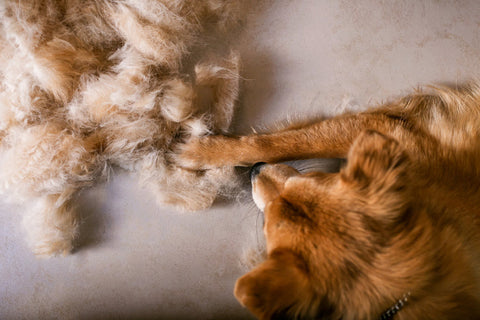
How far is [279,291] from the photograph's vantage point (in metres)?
1.07

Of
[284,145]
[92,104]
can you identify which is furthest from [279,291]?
[92,104]

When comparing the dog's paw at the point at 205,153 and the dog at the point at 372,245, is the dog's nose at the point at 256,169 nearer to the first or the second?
the dog's paw at the point at 205,153

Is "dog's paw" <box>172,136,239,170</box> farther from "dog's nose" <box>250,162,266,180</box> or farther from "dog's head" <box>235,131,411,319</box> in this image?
"dog's head" <box>235,131,411,319</box>

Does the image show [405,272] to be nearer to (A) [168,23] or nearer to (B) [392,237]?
(B) [392,237]

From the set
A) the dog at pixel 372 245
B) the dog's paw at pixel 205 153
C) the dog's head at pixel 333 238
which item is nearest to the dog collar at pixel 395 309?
the dog at pixel 372 245

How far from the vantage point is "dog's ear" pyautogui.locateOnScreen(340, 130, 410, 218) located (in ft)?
3.55

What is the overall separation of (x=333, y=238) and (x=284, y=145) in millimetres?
697

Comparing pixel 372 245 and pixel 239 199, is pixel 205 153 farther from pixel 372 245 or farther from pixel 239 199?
pixel 372 245

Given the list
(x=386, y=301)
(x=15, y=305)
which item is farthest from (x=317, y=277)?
(x=15, y=305)

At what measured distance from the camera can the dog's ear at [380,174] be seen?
1083mm

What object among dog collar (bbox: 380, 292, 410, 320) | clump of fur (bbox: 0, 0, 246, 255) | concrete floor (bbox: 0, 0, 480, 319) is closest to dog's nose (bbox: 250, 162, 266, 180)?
clump of fur (bbox: 0, 0, 246, 255)

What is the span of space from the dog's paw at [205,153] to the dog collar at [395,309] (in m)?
0.97

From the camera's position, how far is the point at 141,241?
1.83 meters

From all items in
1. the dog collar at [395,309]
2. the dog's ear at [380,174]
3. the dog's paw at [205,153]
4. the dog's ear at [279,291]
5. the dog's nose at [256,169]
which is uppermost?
the dog's paw at [205,153]
